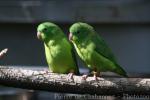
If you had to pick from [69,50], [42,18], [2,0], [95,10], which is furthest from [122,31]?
[69,50]

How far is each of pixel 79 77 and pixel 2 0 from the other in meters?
2.75

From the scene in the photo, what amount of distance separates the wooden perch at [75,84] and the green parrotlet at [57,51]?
16cm

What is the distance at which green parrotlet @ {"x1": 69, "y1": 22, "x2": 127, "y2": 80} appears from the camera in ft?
12.9

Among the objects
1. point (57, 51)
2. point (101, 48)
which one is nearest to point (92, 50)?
point (101, 48)

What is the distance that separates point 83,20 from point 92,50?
2.28 metres

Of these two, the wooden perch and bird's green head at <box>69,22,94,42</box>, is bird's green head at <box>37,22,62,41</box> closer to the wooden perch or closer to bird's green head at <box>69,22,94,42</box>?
bird's green head at <box>69,22,94,42</box>

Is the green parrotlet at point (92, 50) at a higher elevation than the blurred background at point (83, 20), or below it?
below

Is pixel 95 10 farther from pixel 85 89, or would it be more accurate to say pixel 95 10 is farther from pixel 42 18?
pixel 85 89

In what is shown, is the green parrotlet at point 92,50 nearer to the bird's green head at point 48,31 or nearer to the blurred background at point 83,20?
the bird's green head at point 48,31

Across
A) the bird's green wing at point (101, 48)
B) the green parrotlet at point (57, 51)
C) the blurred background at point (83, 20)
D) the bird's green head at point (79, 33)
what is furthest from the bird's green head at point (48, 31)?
the blurred background at point (83, 20)

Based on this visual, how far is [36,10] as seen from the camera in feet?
20.5

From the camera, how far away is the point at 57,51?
13.2 ft

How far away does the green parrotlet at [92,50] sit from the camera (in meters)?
3.94

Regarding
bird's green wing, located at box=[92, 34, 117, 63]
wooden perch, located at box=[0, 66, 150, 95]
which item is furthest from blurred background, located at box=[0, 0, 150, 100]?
wooden perch, located at box=[0, 66, 150, 95]
